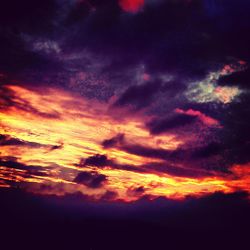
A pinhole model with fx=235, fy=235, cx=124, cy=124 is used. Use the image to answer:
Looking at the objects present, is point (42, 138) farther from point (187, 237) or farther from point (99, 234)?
point (187, 237)

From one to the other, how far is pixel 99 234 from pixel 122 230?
1005cm

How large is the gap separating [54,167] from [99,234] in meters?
73.9

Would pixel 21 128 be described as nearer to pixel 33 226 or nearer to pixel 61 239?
pixel 61 239

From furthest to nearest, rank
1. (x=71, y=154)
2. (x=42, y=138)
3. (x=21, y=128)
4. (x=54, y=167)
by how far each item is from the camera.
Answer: (x=54, y=167) → (x=71, y=154) → (x=42, y=138) → (x=21, y=128)

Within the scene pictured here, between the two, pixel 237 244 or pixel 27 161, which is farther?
pixel 237 244

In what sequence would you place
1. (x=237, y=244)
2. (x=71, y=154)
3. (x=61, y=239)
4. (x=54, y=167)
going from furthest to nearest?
(x=237, y=244) < (x=61, y=239) < (x=54, y=167) < (x=71, y=154)

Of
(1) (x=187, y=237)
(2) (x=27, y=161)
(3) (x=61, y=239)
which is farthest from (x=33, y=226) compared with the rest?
(2) (x=27, y=161)

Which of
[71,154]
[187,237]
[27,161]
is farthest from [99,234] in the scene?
[71,154]

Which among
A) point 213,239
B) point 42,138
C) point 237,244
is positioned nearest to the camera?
point 42,138

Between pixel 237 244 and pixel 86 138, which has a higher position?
pixel 86 138

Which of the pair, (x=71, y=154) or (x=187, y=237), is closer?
(x=71, y=154)

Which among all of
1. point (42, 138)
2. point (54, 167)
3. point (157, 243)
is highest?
point (42, 138)

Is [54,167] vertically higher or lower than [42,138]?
lower

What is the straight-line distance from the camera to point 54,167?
3092cm
